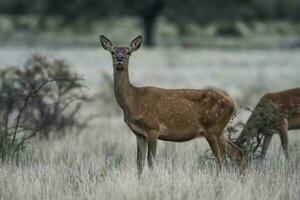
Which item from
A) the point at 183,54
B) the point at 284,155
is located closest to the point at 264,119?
the point at 284,155

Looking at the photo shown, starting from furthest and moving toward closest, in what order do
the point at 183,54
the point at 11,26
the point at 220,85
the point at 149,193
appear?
the point at 11,26
the point at 183,54
the point at 220,85
the point at 149,193

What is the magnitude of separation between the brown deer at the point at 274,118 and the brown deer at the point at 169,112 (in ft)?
3.92

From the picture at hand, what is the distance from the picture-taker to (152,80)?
110ft

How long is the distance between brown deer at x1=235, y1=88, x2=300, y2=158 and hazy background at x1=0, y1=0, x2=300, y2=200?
1.39 ft

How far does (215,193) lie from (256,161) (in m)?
3.12

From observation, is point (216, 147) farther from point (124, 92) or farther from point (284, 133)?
point (284, 133)

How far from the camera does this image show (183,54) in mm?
49125

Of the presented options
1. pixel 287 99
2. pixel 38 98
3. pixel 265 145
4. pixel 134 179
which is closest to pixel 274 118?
pixel 265 145

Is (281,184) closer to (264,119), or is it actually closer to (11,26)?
(264,119)

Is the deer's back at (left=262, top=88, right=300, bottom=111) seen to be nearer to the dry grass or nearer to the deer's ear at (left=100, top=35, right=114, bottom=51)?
the dry grass

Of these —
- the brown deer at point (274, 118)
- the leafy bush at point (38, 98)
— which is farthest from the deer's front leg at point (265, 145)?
the leafy bush at point (38, 98)

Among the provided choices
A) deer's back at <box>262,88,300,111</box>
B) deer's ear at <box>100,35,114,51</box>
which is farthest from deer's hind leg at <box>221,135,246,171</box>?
deer's ear at <box>100,35,114,51</box>

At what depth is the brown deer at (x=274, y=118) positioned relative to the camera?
13656 mm

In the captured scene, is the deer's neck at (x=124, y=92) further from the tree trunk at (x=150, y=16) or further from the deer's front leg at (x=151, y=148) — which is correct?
the tree trunk at (x=150, y=16)
